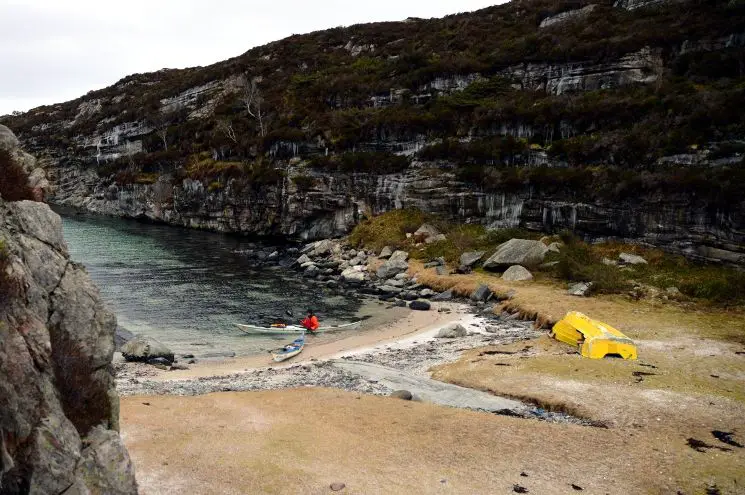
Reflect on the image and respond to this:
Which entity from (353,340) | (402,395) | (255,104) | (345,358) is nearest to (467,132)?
(353,340)

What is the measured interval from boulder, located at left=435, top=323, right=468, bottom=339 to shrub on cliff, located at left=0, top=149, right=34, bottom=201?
73.2 ft

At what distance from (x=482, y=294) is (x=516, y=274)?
412 cm

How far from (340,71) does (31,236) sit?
83.5 meters

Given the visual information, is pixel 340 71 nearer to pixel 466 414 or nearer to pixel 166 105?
pixel 166 105

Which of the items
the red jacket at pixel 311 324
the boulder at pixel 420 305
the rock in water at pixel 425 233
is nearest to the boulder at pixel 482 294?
A: the boulder at pixel 420 305

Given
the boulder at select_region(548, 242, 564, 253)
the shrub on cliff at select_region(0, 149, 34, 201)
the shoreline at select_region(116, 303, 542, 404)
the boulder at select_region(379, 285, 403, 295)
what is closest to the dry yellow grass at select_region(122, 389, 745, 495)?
the shoreline at select_region(116, 303, 542, 404)

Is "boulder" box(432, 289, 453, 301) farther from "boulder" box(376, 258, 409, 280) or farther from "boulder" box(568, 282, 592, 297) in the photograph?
"boulder" box(568, 282, 592, 297)

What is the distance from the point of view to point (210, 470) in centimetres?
1354

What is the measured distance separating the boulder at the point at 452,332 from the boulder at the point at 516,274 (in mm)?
10856

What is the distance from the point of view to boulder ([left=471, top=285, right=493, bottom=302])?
36719 mm

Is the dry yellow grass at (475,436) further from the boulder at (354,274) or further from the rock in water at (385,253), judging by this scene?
the rock in water at (385,253)

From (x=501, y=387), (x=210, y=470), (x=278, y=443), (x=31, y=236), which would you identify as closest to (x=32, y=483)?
(x=31, y=236)

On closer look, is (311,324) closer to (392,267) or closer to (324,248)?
(392,267)

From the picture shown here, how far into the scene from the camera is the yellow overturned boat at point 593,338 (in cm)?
2289
